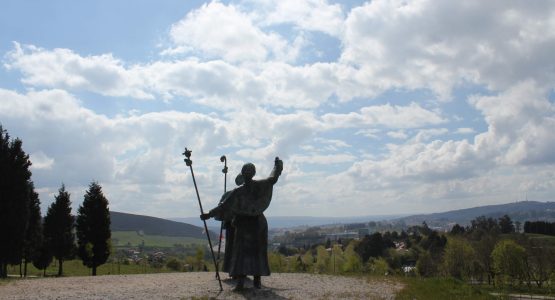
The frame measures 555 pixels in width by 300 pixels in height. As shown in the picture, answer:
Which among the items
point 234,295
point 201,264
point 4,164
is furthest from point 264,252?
point 201,264

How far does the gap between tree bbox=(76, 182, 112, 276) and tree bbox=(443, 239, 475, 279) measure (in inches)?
1881

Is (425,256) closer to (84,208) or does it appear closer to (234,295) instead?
(84,208)

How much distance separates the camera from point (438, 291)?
754 inches

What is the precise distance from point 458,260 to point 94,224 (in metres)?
49.9

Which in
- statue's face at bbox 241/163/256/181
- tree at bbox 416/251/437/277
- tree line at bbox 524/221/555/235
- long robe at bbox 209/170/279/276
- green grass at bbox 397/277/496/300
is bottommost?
tree at bbox 416/251/437/277

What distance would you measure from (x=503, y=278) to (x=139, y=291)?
5785 cm

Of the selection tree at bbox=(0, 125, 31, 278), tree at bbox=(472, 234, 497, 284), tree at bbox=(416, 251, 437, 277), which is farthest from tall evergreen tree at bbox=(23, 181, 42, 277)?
tree at bbox=(472, 234, 497, 284)

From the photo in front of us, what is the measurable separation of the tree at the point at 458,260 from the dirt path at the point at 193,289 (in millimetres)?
53930

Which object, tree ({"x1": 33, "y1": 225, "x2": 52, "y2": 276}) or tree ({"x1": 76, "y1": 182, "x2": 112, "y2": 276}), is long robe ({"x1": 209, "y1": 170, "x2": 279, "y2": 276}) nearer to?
tree ({"x1": 76, "y1": 182, "x2": 112, "y2": 276})

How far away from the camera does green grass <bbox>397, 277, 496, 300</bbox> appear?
57.7 ft

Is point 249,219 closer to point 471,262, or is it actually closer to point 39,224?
point 39,224

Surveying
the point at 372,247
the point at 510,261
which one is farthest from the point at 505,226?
the point at 510,261

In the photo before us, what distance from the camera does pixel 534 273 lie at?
7119 centimetres

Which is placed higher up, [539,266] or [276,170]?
[276,170]
